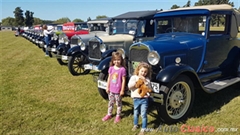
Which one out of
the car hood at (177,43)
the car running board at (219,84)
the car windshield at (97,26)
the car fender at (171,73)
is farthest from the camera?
the car windshield at (97,26)

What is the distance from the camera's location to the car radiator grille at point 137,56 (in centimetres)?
389

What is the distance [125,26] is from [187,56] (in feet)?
11.4

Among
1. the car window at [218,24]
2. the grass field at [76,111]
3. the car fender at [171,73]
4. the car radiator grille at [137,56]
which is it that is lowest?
the grass field at [76,111]

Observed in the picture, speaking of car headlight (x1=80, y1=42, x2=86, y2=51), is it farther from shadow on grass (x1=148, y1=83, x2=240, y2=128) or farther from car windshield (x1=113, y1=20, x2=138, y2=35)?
shadow on grass (x1=148, y1=83, x2=240, y2=128)

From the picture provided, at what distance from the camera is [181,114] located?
366cm

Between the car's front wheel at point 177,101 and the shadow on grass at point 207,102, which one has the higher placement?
the car's front wheel at point 177,101

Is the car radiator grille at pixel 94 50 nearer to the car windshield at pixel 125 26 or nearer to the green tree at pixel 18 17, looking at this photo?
the car windshield at pixel 125 26

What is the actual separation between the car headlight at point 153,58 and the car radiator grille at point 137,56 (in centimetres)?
17

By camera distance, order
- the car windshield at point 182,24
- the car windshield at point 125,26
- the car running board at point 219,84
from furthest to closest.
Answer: the car windshield at point 125,26
the car windshield at point 182,24
the car running board at point 219,84

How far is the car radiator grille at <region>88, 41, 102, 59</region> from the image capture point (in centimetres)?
647

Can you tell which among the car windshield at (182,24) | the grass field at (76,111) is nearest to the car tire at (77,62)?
the grass field at (76,111)

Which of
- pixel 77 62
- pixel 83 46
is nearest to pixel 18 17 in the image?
pixel 77 62

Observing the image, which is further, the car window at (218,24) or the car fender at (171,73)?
the car window at (218,24)

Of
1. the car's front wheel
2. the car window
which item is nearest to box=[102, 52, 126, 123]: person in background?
the car's front wheel
